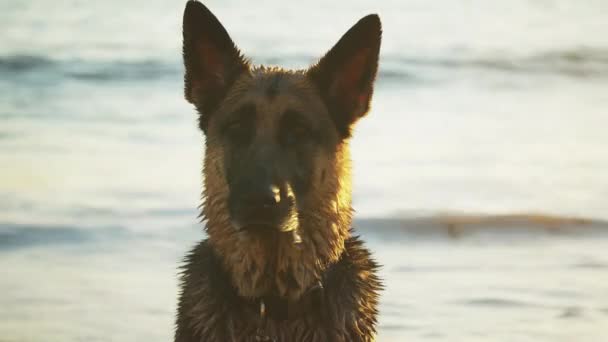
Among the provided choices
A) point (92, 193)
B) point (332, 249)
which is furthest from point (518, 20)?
point (332, 249)

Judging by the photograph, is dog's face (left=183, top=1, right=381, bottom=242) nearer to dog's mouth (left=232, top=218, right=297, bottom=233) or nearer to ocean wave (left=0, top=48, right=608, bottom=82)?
dog's mouth (left=232, top=218, right=297, bottom=233)

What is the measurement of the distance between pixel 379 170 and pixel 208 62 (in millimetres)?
6123

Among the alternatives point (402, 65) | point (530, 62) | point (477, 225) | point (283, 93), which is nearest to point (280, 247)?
point (283, 93)

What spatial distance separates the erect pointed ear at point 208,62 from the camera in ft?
22.4

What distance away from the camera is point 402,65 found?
18766 mm

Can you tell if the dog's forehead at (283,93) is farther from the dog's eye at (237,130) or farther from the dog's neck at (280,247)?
the dog's neck at (280,247)

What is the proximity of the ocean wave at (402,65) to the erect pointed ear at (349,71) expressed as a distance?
10886 mm

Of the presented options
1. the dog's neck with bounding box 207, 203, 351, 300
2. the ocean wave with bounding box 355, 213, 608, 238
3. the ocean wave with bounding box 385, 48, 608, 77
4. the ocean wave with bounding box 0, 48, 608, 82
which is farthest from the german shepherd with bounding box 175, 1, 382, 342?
the ocean wave with bounding box 385, 48, 608, 77

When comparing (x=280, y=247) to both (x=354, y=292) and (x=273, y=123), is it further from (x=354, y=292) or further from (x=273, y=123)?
(x=273, y=123)

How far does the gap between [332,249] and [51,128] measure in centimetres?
786

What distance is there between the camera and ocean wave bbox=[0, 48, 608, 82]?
58.3ft

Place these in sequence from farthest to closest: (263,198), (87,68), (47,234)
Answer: (87,68), (47,234), (263,198)

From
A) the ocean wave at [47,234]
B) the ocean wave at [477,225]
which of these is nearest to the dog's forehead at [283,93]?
the ocean wave at [47,234]

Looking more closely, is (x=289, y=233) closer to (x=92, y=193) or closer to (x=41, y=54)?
(x=92, y=193)
